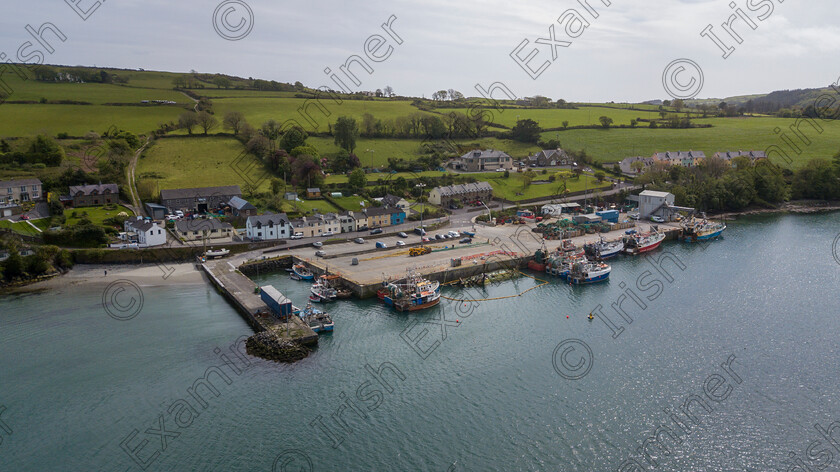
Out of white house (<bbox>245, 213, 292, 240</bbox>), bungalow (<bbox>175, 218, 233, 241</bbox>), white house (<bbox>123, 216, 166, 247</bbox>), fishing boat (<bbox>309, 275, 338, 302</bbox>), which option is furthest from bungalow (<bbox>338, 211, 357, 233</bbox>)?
white house (<bbox>123, 216, 166, 247</bbox>)

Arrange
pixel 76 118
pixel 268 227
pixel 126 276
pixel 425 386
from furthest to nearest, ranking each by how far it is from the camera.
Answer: pixel 76 118
pixel 268 227
pixel 126 276
pixel 425 386

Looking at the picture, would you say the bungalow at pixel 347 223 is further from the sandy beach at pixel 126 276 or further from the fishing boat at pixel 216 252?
the sandy beach at pixel 126 276

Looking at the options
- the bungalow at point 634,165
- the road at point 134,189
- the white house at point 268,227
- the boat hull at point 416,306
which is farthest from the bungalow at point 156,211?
the bungalow at point 634,165

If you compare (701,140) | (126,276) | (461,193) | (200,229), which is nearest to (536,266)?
(461,193)

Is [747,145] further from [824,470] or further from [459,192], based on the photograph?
[824,470]

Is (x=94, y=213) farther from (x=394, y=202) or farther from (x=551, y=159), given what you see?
(x=551, y=159)

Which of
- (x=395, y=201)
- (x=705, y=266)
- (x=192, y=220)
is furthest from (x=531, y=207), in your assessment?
(x=192, y=220)

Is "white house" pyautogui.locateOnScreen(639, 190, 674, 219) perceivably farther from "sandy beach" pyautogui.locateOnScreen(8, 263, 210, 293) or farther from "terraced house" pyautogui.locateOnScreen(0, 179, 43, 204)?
"terraced house" pyautogui.locateOnScreen(0, 179, 43, 204)
